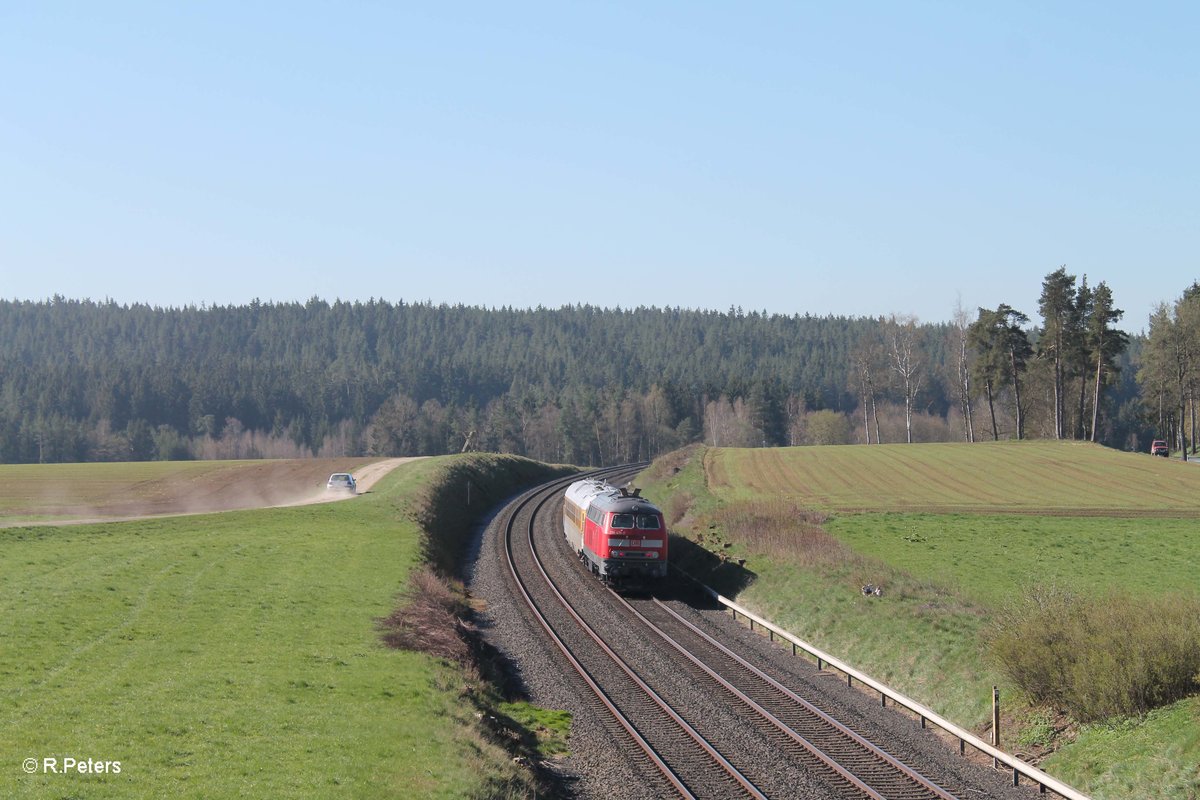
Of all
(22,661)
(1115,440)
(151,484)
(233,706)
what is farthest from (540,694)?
(1115,440)

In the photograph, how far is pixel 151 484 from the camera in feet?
254

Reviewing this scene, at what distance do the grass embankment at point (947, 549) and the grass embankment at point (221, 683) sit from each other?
10581 millimetres

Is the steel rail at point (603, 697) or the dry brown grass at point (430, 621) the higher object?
the dry brown grass at point (430, 621)

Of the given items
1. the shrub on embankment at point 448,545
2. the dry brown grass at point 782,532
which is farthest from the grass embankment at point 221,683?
the dry brown grass at point 782,532

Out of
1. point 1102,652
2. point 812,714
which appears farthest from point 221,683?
point 1102,652

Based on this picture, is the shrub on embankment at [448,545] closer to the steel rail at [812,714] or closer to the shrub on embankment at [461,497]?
the shrub on embankment at [461,497]

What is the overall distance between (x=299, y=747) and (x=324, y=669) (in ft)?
17.1

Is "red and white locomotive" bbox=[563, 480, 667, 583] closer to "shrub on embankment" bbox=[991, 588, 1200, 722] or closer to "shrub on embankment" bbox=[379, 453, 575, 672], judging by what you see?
"shrub on embankment" bbox=[379, 453, 575, 672]

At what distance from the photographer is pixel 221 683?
18047mm

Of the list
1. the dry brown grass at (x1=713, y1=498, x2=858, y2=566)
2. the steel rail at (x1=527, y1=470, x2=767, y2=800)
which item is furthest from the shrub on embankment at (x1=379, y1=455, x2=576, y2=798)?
the dry brown grass at (x1=713, y1=498, x2=858, y2=566)

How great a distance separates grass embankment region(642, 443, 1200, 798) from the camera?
69.1ft

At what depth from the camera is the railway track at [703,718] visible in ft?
54.0

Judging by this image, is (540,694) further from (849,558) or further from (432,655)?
(849,558)

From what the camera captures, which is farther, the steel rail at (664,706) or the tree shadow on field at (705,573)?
the tree shadow on field at (705,573)
